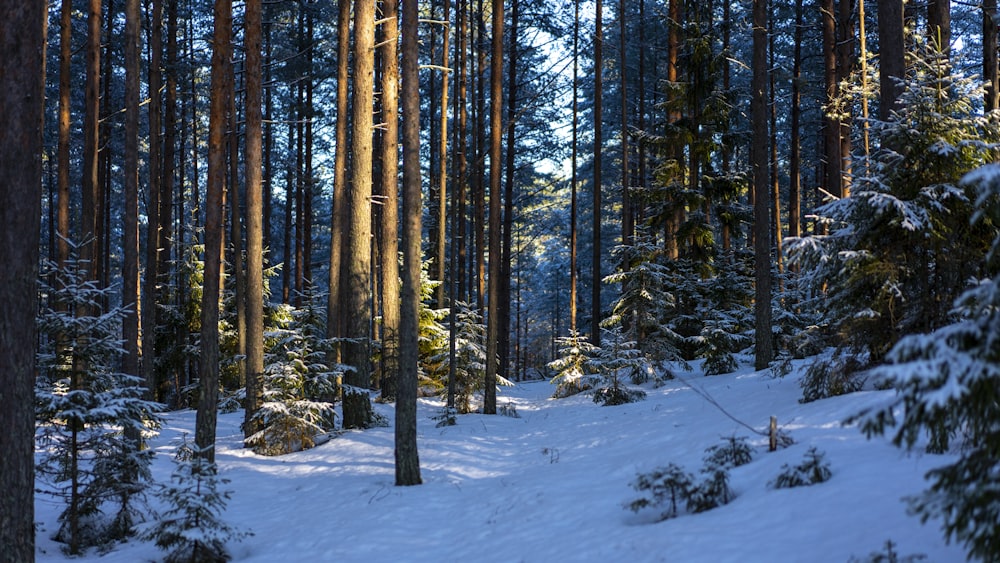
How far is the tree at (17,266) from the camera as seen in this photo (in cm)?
670

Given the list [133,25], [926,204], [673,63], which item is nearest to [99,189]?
[133,25]

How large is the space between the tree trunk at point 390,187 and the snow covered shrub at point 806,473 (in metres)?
8.84

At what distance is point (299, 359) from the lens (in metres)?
14.3

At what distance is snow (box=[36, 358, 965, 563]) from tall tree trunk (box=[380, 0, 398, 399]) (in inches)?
100

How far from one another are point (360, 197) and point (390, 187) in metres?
0.71

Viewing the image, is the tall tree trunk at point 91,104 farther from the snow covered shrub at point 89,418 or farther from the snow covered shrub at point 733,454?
the snow covered shrub at point 733,454

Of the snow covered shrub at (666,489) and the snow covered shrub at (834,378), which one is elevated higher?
the snow covered shrub at (834,378)

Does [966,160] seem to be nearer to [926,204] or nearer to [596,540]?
[926,204]

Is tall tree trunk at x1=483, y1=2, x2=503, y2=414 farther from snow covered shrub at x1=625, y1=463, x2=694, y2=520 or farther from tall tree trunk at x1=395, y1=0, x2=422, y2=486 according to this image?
snow covered shrub at x1=625, y1=463, x2=694, y2=520

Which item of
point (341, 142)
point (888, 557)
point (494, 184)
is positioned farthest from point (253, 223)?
point (888, 557)

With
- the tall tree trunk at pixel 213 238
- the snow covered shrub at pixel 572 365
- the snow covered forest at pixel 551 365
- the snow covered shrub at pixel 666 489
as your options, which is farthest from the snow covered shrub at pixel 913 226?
the snow covered shrub at pixel 572 365

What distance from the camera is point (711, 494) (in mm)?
6488

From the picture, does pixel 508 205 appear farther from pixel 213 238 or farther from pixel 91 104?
pixel 213 238

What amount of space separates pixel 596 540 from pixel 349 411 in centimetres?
915
